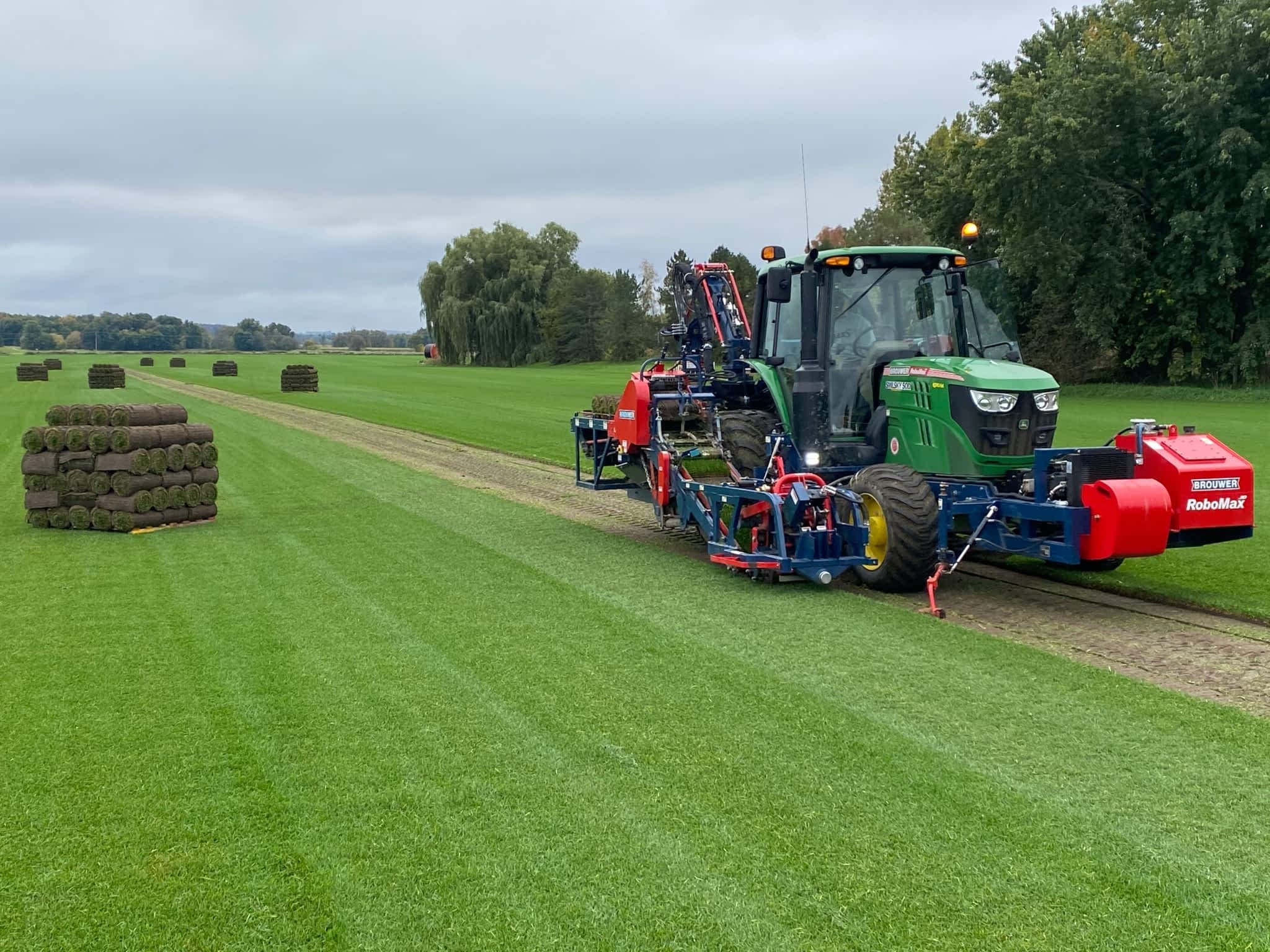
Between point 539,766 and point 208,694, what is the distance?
2.26 m

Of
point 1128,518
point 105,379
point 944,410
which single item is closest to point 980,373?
point 944,410

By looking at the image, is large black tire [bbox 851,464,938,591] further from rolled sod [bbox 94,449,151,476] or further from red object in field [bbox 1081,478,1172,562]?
rolled sod [bbox 94,449,151,476]

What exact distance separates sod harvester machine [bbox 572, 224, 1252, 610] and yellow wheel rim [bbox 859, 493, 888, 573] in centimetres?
2

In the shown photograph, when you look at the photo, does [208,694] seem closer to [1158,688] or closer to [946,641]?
[946,641]

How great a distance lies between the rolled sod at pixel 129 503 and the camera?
40.6 feet

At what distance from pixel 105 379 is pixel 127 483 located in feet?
123

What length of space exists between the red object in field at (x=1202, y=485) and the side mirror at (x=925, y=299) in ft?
7.86

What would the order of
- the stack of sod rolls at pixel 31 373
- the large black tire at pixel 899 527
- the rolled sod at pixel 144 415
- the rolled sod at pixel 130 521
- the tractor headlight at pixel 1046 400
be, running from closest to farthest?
the large black tire at pixel 899 527, the tractor headlight at pixel 1046 400, the rolled sod at pixel 130 521, the rolled sod at pixel 144 415, the stack of sod rolls at pixel 31 373

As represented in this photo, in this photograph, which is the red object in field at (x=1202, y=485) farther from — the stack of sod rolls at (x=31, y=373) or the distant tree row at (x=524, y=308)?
the distant tree row at (x=524, y=308)

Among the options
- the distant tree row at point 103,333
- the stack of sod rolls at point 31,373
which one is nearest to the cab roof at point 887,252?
the stack of sod rolls at point 31,373

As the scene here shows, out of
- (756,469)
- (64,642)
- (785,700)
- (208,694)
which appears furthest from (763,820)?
(756,469)

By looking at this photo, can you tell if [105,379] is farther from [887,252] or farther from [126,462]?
[887,252]

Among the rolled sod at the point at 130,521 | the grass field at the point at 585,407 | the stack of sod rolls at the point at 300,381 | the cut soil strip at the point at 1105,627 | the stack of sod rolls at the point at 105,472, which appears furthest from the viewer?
the stack of sod rolls at the point at 300,381

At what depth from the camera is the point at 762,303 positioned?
10930 millimetres
